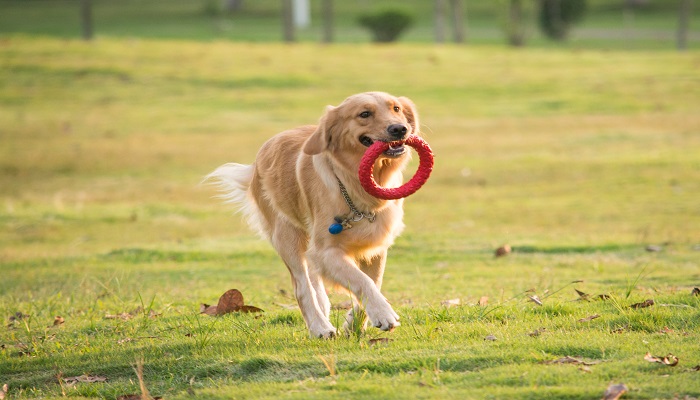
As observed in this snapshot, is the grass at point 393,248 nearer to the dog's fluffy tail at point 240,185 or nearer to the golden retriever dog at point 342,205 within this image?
the golden retriever dog at point 342,205

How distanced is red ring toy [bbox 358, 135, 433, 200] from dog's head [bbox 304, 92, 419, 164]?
8 centimetres

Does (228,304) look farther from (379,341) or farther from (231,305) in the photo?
(379,341)

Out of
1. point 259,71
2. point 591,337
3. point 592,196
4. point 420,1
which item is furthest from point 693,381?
point 420,1

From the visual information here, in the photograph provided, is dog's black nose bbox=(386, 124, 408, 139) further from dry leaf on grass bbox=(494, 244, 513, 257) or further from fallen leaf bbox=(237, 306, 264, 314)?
dry leaf on grass bbox=(494, 244, 513, 257)

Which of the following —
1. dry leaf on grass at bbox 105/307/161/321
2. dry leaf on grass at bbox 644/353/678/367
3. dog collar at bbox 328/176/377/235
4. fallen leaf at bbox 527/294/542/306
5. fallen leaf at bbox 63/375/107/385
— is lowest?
dry leaf on grass at bbox 105/307/161/321

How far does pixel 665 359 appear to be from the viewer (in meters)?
5.61

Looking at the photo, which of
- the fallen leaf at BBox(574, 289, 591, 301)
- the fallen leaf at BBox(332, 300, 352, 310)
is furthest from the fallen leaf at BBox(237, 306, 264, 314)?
the fallen leaf at BBox(574, 289, 591, 301)

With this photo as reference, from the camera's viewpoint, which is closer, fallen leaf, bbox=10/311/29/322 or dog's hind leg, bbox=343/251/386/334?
dog's hind leg, bbox=343/251/386/334

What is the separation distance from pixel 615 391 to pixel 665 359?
71 cm

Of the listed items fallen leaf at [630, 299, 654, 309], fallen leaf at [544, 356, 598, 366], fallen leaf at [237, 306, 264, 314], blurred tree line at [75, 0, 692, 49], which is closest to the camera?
fallen leaf at [544, 356, 598, 366]

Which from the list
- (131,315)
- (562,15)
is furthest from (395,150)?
(562,15)

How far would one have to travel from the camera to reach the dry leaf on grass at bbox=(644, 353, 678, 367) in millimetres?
5542

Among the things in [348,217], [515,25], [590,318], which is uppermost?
[348,217]

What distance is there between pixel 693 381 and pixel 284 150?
3.87 m
